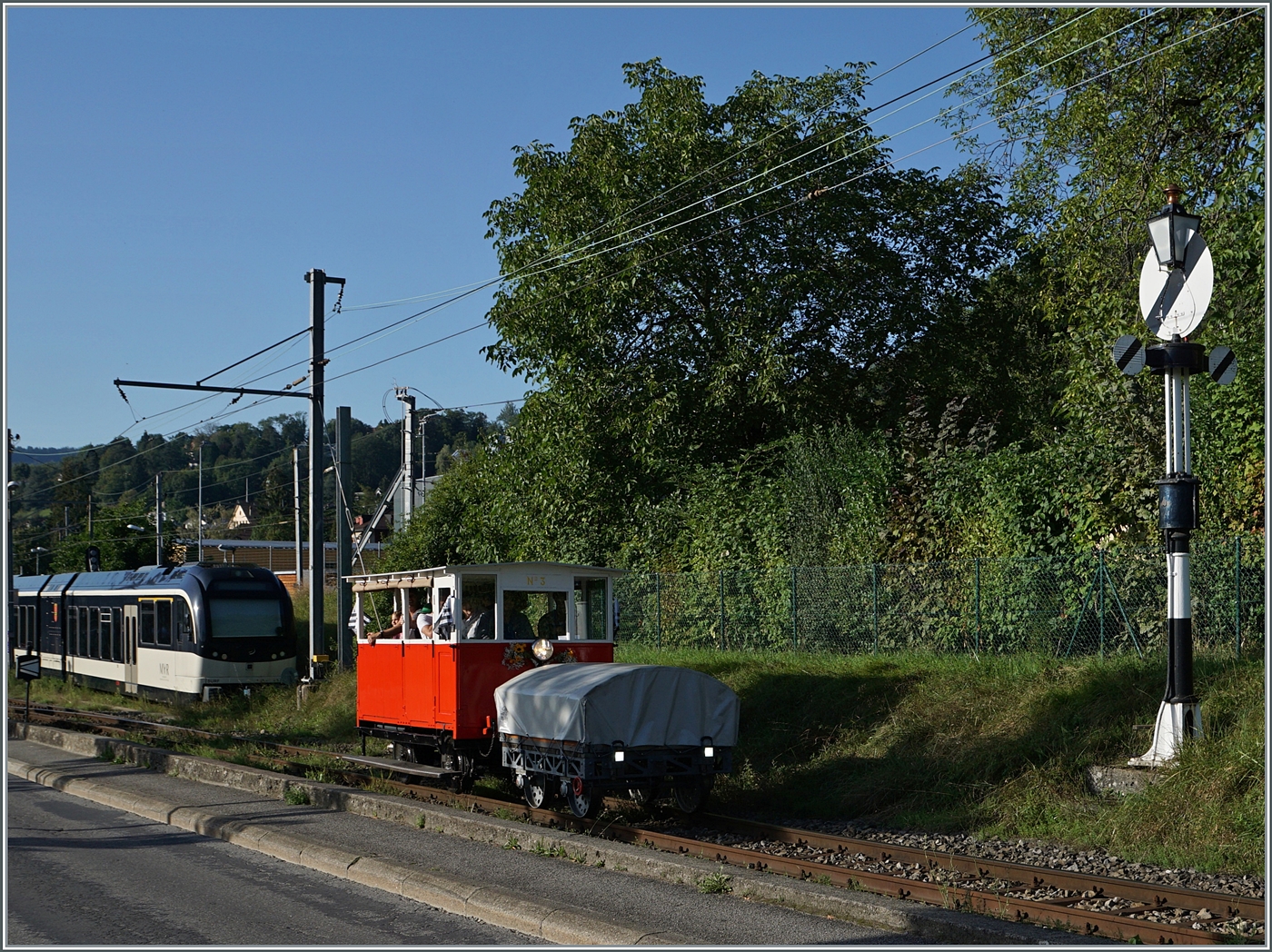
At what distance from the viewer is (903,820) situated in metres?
12.9

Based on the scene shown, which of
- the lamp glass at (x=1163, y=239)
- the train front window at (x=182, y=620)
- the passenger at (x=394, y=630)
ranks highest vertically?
the lamp glass at (x=1163, y=239)

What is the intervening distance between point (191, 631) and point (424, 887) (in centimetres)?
1853

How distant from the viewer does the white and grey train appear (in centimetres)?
2588

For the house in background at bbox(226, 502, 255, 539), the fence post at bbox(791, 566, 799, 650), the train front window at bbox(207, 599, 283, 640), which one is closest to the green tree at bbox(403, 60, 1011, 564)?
the fence post at bbox(791, 566, 799, 650)

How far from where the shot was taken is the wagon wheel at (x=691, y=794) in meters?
12.7

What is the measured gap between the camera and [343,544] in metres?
24.2

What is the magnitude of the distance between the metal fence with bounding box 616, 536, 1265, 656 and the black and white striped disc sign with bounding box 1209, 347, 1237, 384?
9.33 feet

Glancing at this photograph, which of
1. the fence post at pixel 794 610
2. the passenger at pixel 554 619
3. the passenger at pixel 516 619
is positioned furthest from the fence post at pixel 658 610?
the passenger at pixel 516 619

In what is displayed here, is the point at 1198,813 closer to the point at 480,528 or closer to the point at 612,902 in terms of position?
the point at 612,902

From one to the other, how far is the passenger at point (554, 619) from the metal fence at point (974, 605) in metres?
5.50

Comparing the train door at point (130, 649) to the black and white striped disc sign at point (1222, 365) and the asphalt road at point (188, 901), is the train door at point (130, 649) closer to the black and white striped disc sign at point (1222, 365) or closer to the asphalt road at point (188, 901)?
the asphalt road at point (188, 901)

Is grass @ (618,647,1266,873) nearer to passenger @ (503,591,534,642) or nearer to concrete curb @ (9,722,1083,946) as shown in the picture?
passenger @ (503,591,534,642)

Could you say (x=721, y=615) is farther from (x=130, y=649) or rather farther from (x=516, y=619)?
(x=130, y=649)

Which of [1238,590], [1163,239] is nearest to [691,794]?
[1238,590]
